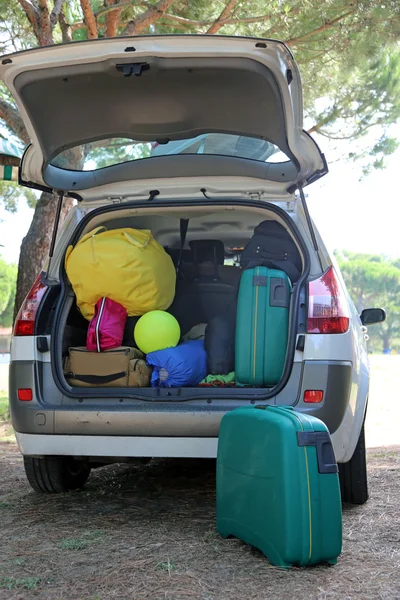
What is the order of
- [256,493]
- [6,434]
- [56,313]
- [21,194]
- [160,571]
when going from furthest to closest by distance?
[21,194] → [6,434] → [56,313] → [256,493] → [160,571]

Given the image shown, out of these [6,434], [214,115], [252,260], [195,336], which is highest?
[214,115]

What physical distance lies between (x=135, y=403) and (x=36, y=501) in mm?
927

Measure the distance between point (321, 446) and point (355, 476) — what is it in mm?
1089

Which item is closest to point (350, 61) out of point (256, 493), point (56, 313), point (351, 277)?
point (56, 313)

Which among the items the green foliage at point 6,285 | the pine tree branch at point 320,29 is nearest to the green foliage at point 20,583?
the pine tree branch at point 320,29

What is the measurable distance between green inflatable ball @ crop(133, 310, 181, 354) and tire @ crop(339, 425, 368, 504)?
3.55 ft

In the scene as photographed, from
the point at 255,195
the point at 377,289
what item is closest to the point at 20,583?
the point at 255,195

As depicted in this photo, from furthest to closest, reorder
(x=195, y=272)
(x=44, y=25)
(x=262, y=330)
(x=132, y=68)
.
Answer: (x=44, y=25)
(x=195, y=272)
(x=262, y=330)
(x=132, y=68)

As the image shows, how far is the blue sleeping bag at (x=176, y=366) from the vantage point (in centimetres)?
370

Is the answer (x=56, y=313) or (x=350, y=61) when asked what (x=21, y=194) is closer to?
(x=350, y=61)

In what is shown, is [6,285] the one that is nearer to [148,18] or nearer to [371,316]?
[148,18]

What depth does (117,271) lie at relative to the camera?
12.3 feet

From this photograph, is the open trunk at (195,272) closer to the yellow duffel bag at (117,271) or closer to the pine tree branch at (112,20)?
the yellow duffel bag at (117,271)

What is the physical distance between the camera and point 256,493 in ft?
9.30
